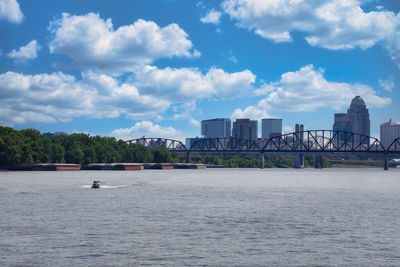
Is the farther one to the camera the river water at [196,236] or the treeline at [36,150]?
the treeline at [36,150]

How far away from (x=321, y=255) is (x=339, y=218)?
52.5 ft

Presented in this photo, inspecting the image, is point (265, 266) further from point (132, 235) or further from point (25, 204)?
point (25, 204)

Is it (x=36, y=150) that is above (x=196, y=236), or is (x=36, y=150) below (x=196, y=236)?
above

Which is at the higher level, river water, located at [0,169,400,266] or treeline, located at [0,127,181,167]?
treeline, located at [0,127,181,167]

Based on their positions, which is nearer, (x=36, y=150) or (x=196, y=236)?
(x=196, y=236)

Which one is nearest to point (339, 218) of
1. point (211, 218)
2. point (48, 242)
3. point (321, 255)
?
point (211, 218)

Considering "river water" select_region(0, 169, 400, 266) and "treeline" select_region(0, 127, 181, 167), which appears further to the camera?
"treeline" select_region(0, 127, 181, 167)

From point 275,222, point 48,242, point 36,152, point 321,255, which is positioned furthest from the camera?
point 36,152

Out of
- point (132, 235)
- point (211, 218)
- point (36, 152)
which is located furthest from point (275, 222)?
point (36, 152)

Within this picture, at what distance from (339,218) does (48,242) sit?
22.6 m

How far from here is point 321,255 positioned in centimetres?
2277

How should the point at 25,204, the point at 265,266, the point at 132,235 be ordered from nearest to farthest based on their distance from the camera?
the point at 265,266 → the point at 132,235 → the point at 25,204

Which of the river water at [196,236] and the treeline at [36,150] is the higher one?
the treeline at [36,150]

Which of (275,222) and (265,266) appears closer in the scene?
(265,266)
